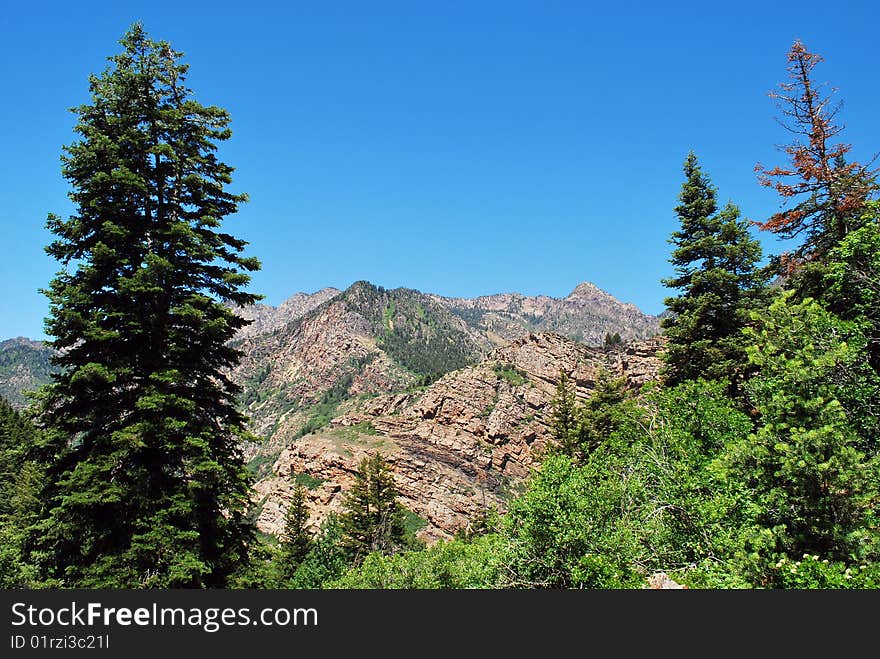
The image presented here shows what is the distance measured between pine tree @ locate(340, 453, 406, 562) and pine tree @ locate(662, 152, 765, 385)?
34.2m

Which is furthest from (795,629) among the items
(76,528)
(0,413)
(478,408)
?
(478,408)

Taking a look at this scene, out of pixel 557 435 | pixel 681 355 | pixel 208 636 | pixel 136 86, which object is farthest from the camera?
pixel 557 435

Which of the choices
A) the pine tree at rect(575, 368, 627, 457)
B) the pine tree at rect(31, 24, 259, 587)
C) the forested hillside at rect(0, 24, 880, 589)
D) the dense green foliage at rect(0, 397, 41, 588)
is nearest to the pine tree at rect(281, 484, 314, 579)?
the dense green foliage at rect(0, 397, 41, 588)

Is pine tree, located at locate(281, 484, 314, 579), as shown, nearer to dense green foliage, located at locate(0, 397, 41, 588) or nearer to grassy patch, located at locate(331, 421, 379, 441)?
dense green foliage, located at locate(0, 397, 41, 588)

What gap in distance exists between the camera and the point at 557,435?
163 ft

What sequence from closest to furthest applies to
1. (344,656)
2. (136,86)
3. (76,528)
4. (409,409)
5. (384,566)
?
(344,656) < (76,528) < (136,86) < (384,566) < (409,409)

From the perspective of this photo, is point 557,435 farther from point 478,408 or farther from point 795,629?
point 478,408

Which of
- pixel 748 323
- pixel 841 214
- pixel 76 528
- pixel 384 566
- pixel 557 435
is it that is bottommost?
pixel 384 566

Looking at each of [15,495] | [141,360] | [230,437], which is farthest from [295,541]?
[141,360]

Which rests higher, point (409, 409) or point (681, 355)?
point (409, 409)

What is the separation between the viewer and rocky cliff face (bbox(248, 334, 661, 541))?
98938mm

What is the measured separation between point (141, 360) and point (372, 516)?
138 ft

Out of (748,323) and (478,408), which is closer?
(748,323)

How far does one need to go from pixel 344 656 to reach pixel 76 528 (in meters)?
8.23
